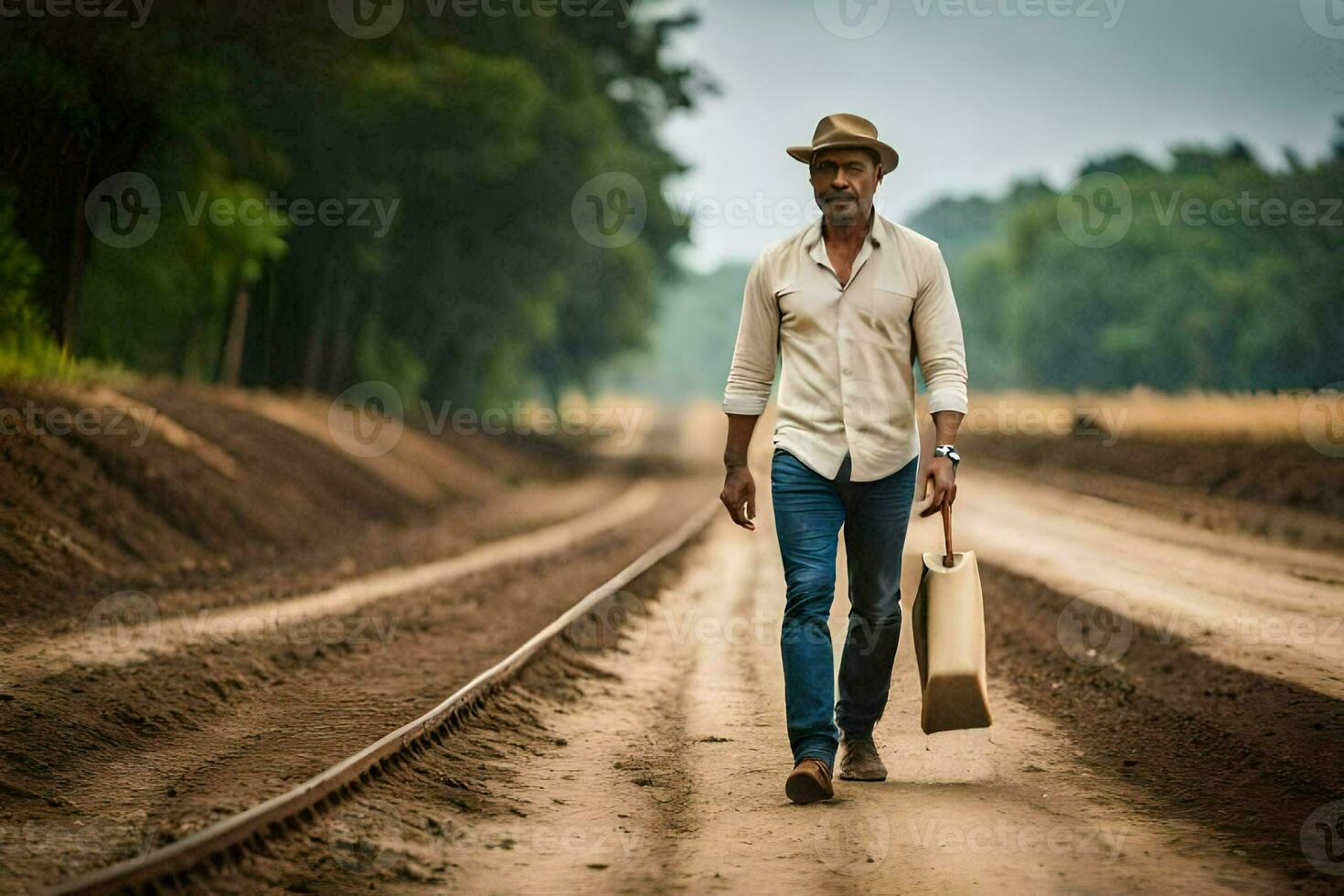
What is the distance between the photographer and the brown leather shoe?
532 cm

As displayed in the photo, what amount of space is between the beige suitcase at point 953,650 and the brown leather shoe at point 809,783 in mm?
521

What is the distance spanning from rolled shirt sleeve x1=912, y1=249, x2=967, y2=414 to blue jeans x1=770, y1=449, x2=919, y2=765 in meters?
0.32

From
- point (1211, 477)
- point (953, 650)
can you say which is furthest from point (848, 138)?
point (1211, 477)

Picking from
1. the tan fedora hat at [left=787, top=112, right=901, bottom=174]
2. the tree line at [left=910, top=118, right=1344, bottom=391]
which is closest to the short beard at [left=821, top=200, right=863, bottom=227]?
the tan fedora hat at [left=787, top=112, right=901, bottom=174]

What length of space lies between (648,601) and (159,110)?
9531 mm

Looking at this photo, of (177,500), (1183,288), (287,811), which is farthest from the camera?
(1183,288)

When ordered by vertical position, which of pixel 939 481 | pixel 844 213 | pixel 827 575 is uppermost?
pixel 844 213

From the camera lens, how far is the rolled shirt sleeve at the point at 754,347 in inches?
222

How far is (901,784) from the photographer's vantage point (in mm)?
5789

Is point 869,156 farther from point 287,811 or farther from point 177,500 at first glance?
point 177,500

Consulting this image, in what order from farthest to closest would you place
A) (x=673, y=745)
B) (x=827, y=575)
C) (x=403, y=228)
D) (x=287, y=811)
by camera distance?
(x=403, y=228), (x=673, y=745), (x=827, y=575), (x=287, y=811)

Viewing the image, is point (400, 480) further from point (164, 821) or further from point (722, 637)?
point (164, 821)

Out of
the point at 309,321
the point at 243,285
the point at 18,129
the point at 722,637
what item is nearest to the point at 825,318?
the point at 722,637

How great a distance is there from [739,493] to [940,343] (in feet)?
3.29
